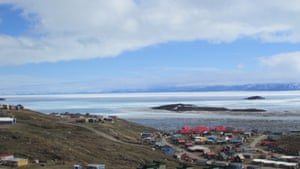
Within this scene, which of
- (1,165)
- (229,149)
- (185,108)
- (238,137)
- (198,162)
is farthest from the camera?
(185,108)

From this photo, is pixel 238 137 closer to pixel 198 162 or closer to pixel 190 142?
pixel 190 142

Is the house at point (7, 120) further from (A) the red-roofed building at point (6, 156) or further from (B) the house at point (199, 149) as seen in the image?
(B) the house at point (199, 149)

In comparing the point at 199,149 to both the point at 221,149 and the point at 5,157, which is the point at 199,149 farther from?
the point at 5,157

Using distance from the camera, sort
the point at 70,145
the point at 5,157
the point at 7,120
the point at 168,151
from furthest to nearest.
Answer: the point at 7,120, the point at 168,151, the point at 70,145, the point at 5,157

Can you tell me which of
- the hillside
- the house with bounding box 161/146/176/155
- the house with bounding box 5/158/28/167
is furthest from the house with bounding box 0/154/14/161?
the house with bounding box 161/146/176/155

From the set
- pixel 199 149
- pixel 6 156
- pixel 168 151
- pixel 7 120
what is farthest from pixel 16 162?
pixel 199 149

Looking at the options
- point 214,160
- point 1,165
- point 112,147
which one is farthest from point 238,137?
point 1,165
